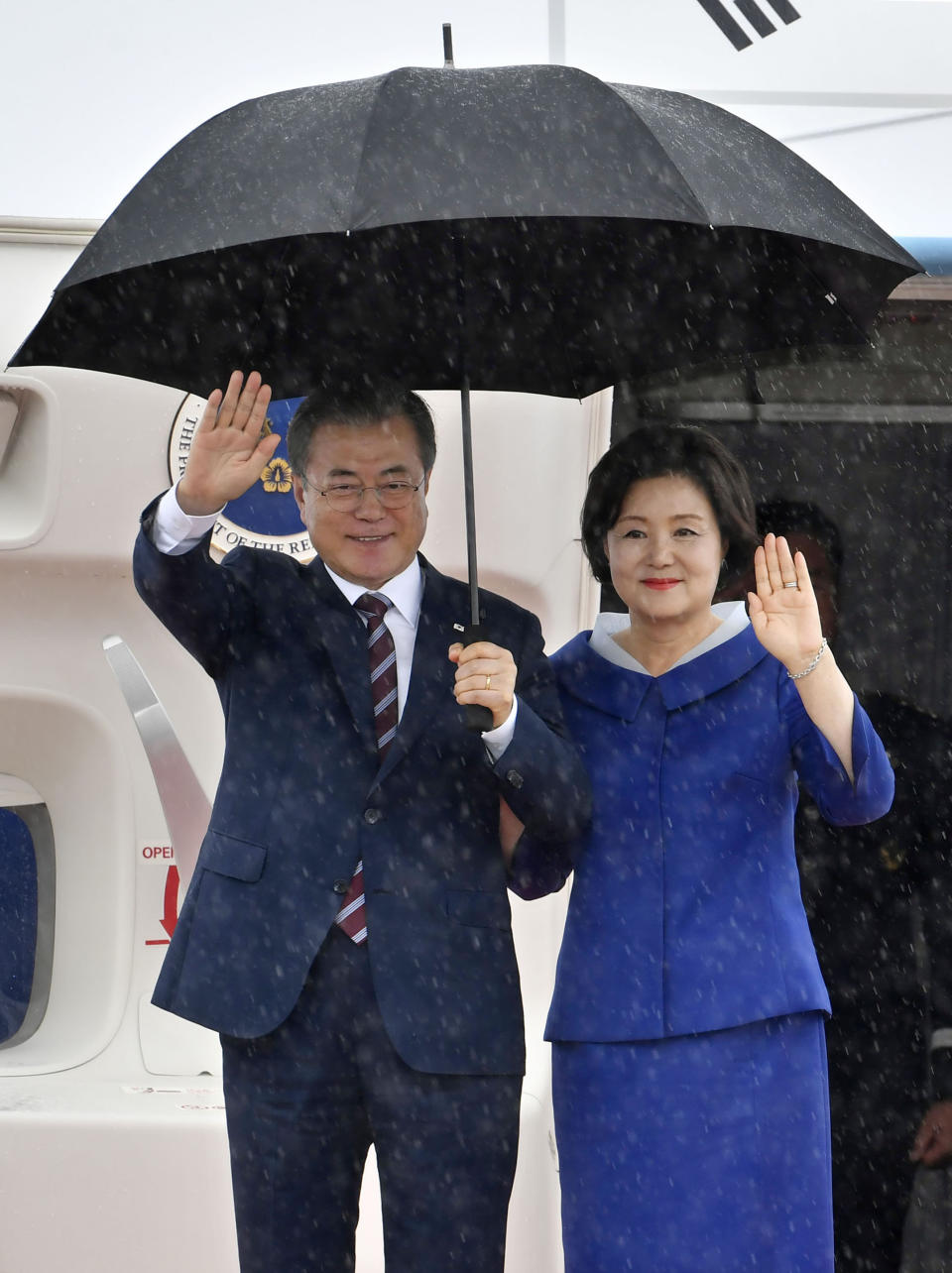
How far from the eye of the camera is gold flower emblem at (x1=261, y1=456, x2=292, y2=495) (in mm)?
2682

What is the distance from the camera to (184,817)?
2.77 m

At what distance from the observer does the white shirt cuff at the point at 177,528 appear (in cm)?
181

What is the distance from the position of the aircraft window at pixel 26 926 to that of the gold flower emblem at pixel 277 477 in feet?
2.47

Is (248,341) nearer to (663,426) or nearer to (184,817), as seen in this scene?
(663,426)

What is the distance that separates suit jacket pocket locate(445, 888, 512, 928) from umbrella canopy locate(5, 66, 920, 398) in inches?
26.8

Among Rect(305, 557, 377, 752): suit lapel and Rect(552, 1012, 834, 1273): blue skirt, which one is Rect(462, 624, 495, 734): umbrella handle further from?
Rect(552, 1012, 834, 1273): blue skirt

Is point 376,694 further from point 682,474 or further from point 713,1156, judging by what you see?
point 713,1156

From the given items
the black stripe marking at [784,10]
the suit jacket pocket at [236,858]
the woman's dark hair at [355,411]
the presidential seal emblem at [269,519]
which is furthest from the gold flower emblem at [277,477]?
the black stripe marking at [784,10]

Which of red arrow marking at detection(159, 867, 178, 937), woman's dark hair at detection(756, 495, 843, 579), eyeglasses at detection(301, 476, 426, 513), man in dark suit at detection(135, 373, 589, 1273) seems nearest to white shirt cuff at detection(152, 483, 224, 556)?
man in dark suit at detection(135, 373, 589, 1273)

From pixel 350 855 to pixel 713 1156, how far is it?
0.57 m

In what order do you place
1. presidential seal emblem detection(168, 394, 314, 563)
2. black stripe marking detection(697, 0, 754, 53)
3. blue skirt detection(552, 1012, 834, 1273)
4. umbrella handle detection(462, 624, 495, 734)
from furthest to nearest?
1. presidential seal emblem detection(168, 394, 314, 563)
2. black stripe marking detection(697, 0, 754, 53)
3. blue skirt detection(552, 1012, 834, 1273)
4. umbrella handle detection(462, 624, 495, 734)

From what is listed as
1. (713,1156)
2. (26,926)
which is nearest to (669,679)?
(713,1156)

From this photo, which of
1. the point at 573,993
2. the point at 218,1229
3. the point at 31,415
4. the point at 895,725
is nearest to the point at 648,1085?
the point at 573,993

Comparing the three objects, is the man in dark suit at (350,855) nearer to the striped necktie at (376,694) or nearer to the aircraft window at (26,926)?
the striped necktie at (376,694)
